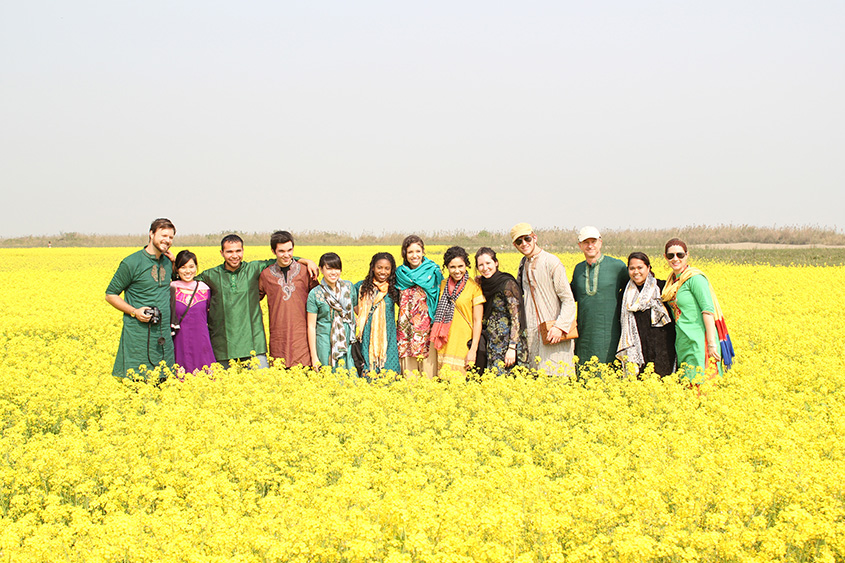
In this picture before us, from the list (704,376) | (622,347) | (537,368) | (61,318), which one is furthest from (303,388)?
(61,318)

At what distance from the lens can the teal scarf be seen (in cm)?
716

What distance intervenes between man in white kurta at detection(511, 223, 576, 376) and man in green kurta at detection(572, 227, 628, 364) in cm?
29

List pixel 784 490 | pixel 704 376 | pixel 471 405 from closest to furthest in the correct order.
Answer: pixel 784 490 < pixel 471 405 < pixel 704 376

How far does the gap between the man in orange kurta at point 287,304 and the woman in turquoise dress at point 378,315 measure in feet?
2.18

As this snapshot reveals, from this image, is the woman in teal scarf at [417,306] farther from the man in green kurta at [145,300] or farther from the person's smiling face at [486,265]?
the man in green kurta at [145,300]

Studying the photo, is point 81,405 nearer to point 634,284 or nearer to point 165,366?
point 165,366

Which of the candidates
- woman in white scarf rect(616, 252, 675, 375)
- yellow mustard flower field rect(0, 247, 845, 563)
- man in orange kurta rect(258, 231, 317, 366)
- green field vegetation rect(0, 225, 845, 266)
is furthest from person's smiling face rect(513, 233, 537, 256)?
green field vegetation rect(0, 225, 845, 266)

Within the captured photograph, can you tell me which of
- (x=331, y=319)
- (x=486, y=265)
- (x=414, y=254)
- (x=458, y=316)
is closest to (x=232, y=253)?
(x=331, y=319)

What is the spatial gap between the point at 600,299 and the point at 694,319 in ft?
3.40

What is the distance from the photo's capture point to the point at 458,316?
712cm

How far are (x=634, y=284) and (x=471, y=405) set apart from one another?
8.26 feet

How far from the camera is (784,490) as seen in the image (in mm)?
4324

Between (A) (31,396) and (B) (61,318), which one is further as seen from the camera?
(B) (61,318)

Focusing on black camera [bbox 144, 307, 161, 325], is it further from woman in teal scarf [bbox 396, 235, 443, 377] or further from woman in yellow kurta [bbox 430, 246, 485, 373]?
woman in yellow kurta [bbox 430, 246, 485, 373]
